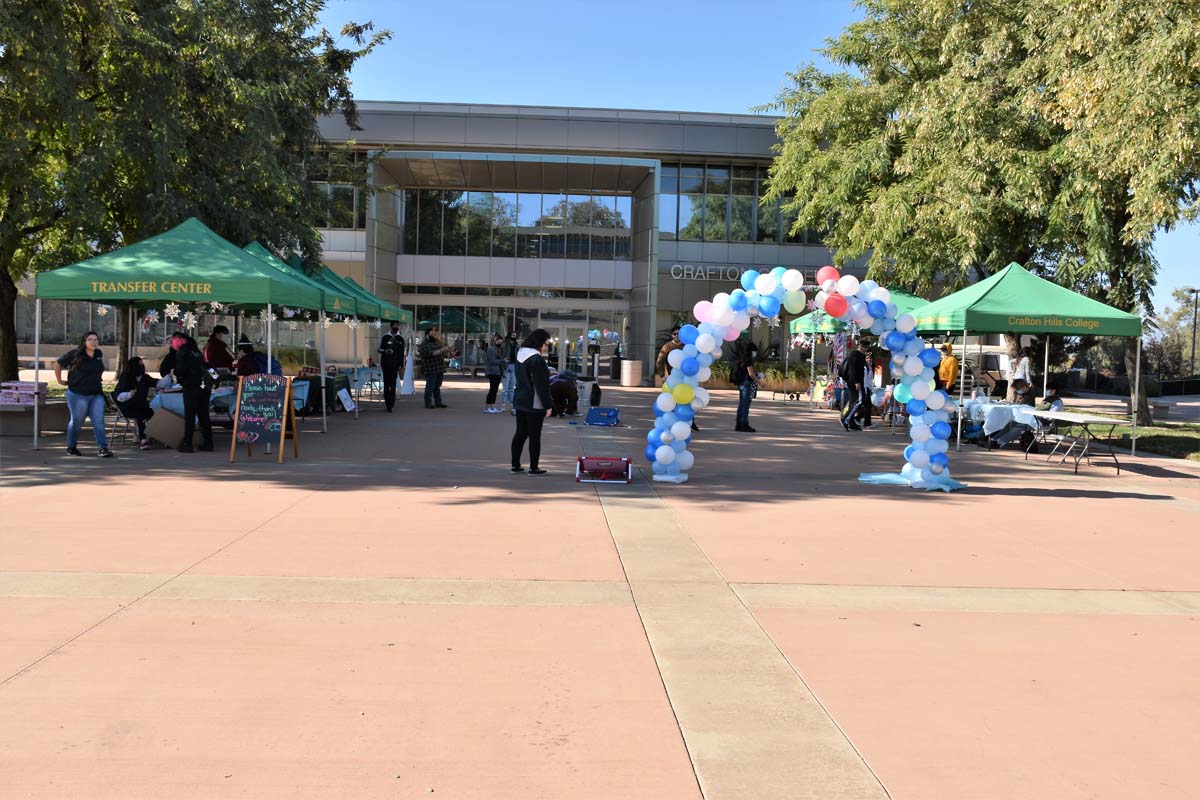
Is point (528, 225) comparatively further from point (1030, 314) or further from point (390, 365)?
point (1030, 314)

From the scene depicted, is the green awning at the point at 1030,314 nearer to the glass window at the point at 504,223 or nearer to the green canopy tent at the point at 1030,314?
the green canopy tent at the point at 1030,314

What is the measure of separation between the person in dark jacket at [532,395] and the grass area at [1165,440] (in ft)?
39.3

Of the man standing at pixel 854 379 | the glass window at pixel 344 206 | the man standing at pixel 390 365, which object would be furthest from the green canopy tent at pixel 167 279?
the glass window at pixel 344 206

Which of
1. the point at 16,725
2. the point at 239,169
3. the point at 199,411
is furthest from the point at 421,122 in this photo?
the point at 16,725

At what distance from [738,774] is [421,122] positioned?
32.8 metres

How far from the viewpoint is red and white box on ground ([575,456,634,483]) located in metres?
11.7

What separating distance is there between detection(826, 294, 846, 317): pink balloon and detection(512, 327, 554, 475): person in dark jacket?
3552 millimetres

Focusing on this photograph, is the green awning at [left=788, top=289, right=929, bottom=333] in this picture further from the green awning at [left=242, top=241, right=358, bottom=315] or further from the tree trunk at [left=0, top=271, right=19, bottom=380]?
the tree trunk at [left=0, top=271, right=19, bottom=380]

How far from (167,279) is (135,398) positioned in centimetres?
190

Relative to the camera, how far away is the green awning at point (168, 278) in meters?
12.9

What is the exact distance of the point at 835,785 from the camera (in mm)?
3889

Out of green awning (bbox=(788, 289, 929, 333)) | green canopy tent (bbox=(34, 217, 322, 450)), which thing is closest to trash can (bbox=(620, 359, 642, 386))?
green awning (bbox=(788, 289, 929, 333))

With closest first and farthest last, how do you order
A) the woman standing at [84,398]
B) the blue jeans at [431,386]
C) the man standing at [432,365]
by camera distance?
the woman standing at [84,398] < the man standing at [432,365] < the blue jeans at [431,386]

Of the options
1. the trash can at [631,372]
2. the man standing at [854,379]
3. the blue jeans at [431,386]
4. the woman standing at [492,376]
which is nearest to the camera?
the man standing at [854,379]
